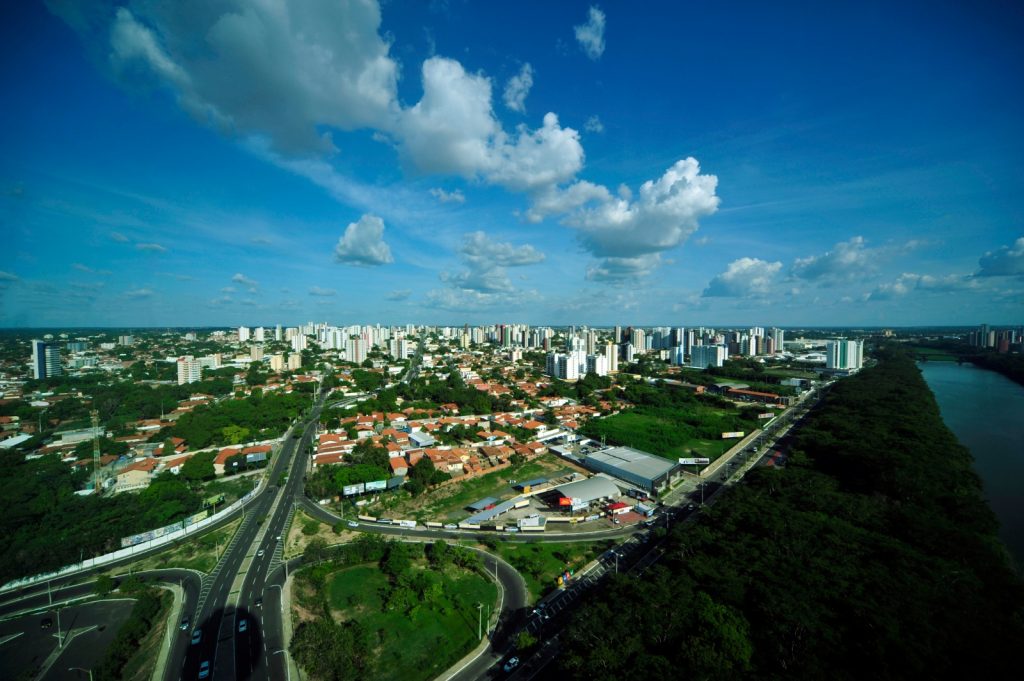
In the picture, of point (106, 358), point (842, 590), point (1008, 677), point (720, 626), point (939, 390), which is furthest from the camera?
point (106, 358)

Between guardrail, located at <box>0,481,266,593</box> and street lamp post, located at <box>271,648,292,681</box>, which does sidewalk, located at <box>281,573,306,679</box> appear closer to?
street lamp post, located at <box>271,648,292,681</box>

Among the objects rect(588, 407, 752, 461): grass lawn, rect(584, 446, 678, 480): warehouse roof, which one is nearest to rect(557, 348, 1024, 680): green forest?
rect(584, 446, 678, 480): warehouse roof

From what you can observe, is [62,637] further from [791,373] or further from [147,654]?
[791,373]

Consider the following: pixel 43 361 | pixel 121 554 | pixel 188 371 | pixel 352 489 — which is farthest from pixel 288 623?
pixel 43 361

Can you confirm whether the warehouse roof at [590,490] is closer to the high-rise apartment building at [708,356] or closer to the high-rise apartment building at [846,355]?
the high-rise apartment building at [708,356]

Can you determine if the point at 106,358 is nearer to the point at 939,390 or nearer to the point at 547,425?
the point at 547,425

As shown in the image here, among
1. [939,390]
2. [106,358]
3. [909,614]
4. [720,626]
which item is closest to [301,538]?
[720,626]
